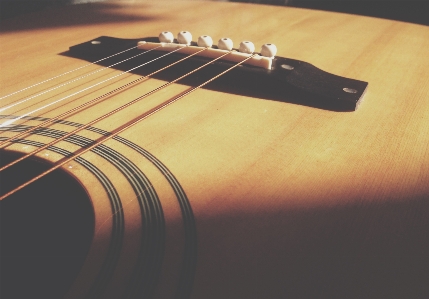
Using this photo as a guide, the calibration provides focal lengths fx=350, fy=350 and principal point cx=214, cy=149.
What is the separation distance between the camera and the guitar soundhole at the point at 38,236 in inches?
22.3

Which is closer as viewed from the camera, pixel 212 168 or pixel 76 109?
pixel 212 168

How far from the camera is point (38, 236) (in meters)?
0.67

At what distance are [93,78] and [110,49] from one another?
0.14m

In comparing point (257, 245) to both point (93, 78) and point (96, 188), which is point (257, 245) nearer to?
point (96, 188)

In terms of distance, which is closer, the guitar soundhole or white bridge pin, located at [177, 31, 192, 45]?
the guitar soundhole

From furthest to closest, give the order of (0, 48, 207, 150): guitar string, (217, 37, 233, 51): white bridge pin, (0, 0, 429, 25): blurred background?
(0, 0, 429, 25): blurred background < (217, 37, 233, 51): white bridge pin < (0, 48, 207, 150): guitar string

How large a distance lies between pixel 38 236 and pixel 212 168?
0.42 meters

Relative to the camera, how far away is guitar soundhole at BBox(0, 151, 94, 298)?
1.86ft

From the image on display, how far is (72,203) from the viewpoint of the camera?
0.54 meters

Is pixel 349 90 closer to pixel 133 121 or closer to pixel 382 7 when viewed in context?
pixel 133 121

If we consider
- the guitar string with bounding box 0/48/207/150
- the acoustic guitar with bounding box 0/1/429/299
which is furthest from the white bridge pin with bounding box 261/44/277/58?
the guitar string with bounding box 0/48/207/150

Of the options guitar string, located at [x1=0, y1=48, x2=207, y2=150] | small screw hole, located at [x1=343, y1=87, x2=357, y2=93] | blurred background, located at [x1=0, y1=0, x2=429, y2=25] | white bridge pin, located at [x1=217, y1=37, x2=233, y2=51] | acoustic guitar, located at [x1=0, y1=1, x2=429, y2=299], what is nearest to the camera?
acoustic guitar, located at [x1=0, y1=1, x2=429, y2=299]

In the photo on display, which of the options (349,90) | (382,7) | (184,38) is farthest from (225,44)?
(382,7)

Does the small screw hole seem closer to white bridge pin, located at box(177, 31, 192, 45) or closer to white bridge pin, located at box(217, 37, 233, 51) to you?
white bridge pin, located at box(217, 37, 233, 51)
